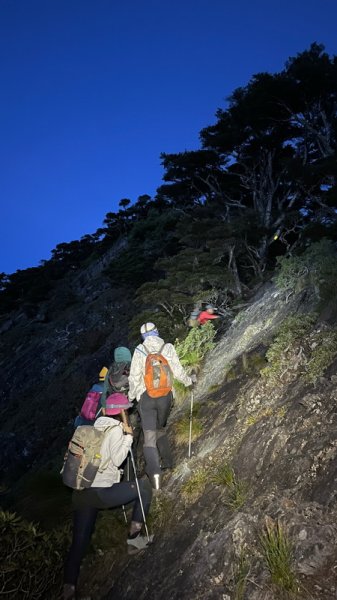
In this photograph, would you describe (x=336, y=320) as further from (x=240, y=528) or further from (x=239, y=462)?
(x=240, y=528)

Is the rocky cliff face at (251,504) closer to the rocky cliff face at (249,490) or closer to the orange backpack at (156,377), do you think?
the rocky cliff face at (249,490)

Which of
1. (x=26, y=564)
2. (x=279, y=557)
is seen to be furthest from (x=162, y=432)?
(x=279, y=557)

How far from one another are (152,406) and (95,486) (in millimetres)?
1187

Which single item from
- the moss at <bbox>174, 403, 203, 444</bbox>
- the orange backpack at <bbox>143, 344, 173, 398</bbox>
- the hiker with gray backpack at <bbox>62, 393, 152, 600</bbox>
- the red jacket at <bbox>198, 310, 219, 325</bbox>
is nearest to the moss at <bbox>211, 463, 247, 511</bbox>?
the hiker with gray backpack at <bbox>62, 393, 152, 600</bbox>

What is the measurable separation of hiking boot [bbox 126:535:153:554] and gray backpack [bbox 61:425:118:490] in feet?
2.60

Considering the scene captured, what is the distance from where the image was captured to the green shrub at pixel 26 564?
144 inches

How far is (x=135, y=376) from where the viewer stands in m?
4.75

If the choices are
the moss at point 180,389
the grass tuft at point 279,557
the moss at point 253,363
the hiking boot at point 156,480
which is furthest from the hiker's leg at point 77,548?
the moss at point 180,389

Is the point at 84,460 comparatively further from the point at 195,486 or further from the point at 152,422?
the point at 195,486

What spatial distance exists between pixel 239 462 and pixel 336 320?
87.3 inches

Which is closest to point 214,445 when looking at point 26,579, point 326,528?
point 326,528

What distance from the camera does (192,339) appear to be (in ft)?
27.7

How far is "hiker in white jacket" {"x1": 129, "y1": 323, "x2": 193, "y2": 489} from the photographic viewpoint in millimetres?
4504

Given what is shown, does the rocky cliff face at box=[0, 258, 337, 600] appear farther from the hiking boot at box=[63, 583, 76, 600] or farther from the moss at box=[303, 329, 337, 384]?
the hiking boot at box=[63, 583, 76, 600]
